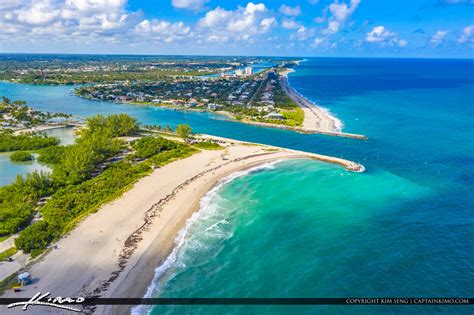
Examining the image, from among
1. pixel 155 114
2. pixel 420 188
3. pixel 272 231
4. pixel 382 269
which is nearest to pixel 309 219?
pixel 272 231

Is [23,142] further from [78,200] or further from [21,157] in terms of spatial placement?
[78,200]

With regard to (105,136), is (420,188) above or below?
below

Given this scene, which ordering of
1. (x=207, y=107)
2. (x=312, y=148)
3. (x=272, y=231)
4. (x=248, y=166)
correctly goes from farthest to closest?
1. (x=207, y=107)
2. (x=312, y=148)
3. (x=248, y=166)
4. (x=272, y=231)

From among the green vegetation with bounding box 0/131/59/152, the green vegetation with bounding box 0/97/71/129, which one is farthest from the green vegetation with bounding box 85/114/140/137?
the green vegetation with bounding box 0/97/71/129

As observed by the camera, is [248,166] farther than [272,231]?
Yes

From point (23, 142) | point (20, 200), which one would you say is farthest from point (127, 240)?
point (23, 142)

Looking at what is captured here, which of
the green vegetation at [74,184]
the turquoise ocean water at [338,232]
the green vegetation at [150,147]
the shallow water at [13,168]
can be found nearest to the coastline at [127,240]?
the green vegetation at [74,184]

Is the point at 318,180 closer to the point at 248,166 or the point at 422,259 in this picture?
the point at 248,166
